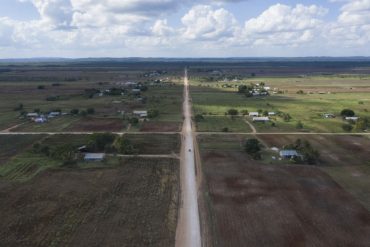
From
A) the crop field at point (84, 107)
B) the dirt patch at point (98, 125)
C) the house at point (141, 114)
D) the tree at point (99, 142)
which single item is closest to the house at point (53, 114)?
the crop field at point (84, 107)

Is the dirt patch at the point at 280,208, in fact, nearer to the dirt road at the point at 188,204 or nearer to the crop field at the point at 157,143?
the dirt road at the point at 188,204

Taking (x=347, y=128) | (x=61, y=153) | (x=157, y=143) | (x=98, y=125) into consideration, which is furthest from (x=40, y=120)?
(x=347, y=128)

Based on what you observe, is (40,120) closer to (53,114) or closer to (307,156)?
(53,114)

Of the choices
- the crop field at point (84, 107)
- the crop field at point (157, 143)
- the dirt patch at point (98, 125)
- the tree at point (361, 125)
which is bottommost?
the crop field at point (84, 107)

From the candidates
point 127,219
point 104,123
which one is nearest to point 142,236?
point 127,219

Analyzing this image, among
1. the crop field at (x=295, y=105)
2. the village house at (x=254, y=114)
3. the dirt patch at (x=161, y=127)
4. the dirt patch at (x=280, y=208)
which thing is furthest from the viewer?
the village house at (x=254, y=114)

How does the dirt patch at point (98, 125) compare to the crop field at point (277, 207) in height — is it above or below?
below

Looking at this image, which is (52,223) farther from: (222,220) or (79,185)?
(222,220)

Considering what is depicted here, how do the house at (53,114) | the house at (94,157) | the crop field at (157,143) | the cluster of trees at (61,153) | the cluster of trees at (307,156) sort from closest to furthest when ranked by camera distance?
the cluster of trees at (61,153)
the house at (94,157)
the cluster of trees at (307,156)
the crop field at (157,143)
the house at (53,114)
